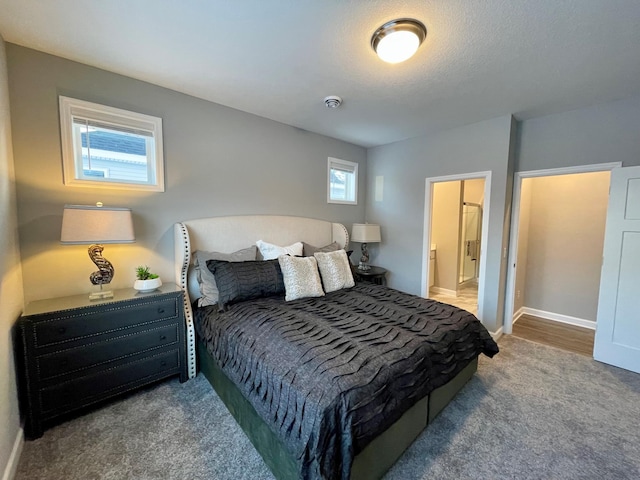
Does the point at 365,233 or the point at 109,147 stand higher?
the point at 109,147

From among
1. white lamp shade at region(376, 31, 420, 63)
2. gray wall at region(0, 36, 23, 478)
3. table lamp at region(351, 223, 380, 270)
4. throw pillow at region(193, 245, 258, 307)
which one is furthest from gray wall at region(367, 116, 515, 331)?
gray wall at region(0, 36, 23, 478)

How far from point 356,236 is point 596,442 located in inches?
116

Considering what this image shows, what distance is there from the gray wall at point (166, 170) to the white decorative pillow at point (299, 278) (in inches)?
37.8

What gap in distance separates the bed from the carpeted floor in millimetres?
124

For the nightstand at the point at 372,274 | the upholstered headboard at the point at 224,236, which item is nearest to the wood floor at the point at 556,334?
the nightstand at the point at 372,274

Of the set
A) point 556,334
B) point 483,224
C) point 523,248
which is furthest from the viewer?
point 523,248

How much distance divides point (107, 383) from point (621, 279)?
4.67m

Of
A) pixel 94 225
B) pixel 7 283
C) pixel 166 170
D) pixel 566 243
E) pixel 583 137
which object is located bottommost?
pixel 7 283

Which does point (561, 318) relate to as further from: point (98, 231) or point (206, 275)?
point (98, 231)

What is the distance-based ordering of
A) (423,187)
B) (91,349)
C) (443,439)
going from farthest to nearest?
(423,187)
(91,349)
(443,439)

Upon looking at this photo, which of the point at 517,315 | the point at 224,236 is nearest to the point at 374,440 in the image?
the point at 224,236

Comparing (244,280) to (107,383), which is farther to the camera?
(244,280)

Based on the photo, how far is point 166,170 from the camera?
2535mm

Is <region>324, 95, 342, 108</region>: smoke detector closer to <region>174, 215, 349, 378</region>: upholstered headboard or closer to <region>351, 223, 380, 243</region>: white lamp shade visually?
<region>174, 215, 349, 378</region>: upholstered headboard
